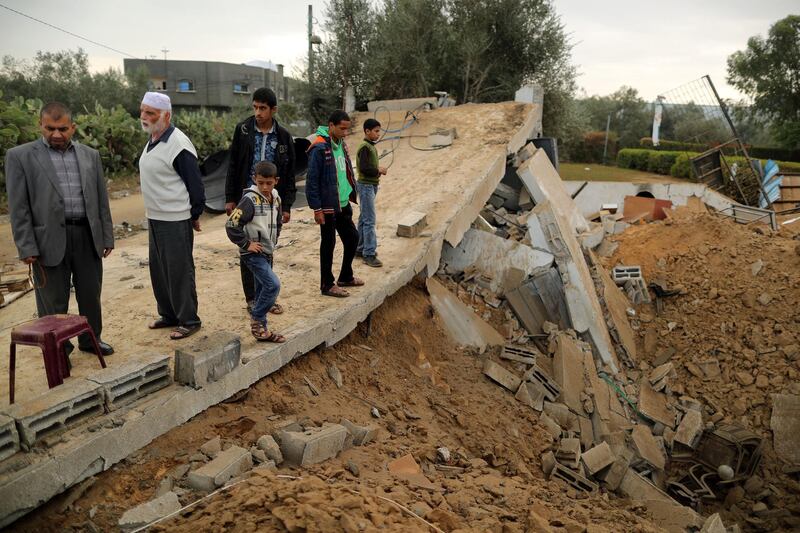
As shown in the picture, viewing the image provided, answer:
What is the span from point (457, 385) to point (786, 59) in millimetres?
29128

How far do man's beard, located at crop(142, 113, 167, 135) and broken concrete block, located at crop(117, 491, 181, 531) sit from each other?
261 cm

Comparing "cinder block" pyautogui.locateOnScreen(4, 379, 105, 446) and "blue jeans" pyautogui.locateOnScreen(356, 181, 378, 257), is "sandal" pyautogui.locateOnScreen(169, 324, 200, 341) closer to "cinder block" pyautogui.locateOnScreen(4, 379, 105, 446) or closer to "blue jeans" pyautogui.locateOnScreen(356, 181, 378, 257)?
"cinder block" pyautogui.locateOnScreen(4, 379, 105, 446)

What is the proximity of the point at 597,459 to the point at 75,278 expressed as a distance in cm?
514

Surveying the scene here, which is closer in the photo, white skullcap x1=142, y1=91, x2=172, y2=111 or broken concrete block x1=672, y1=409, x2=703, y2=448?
white skullcap x1=142, y1=91, x2=172, y2=111

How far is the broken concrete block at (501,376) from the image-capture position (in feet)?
22.2

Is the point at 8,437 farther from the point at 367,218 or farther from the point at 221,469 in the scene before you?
the point at 367,218

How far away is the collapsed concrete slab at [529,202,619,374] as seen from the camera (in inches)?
333

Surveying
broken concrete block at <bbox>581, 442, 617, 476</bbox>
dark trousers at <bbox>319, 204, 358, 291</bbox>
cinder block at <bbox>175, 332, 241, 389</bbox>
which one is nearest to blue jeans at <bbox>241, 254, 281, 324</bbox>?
cinder block at <bbox>175, 332, 241, 389</bbox>

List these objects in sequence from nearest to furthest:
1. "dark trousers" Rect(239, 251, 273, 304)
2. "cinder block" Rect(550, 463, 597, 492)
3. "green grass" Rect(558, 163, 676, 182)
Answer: "dark trousers" Rect(239, 251, 273, 304), "cinder block" Rect(550, 463, 597, 492), "green grass" Rect(558, 163, 676, 182)

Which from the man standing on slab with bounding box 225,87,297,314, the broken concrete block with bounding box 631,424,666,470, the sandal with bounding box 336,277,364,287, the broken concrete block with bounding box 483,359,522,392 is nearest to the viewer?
the man standing on slab with bounding box 225,87,297,314

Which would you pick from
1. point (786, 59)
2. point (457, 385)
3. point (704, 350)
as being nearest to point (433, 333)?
point (457, 385)

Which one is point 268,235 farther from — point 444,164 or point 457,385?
point 444,164

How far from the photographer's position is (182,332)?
4.54 meters

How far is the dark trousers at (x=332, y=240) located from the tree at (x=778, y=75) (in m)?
27.2
